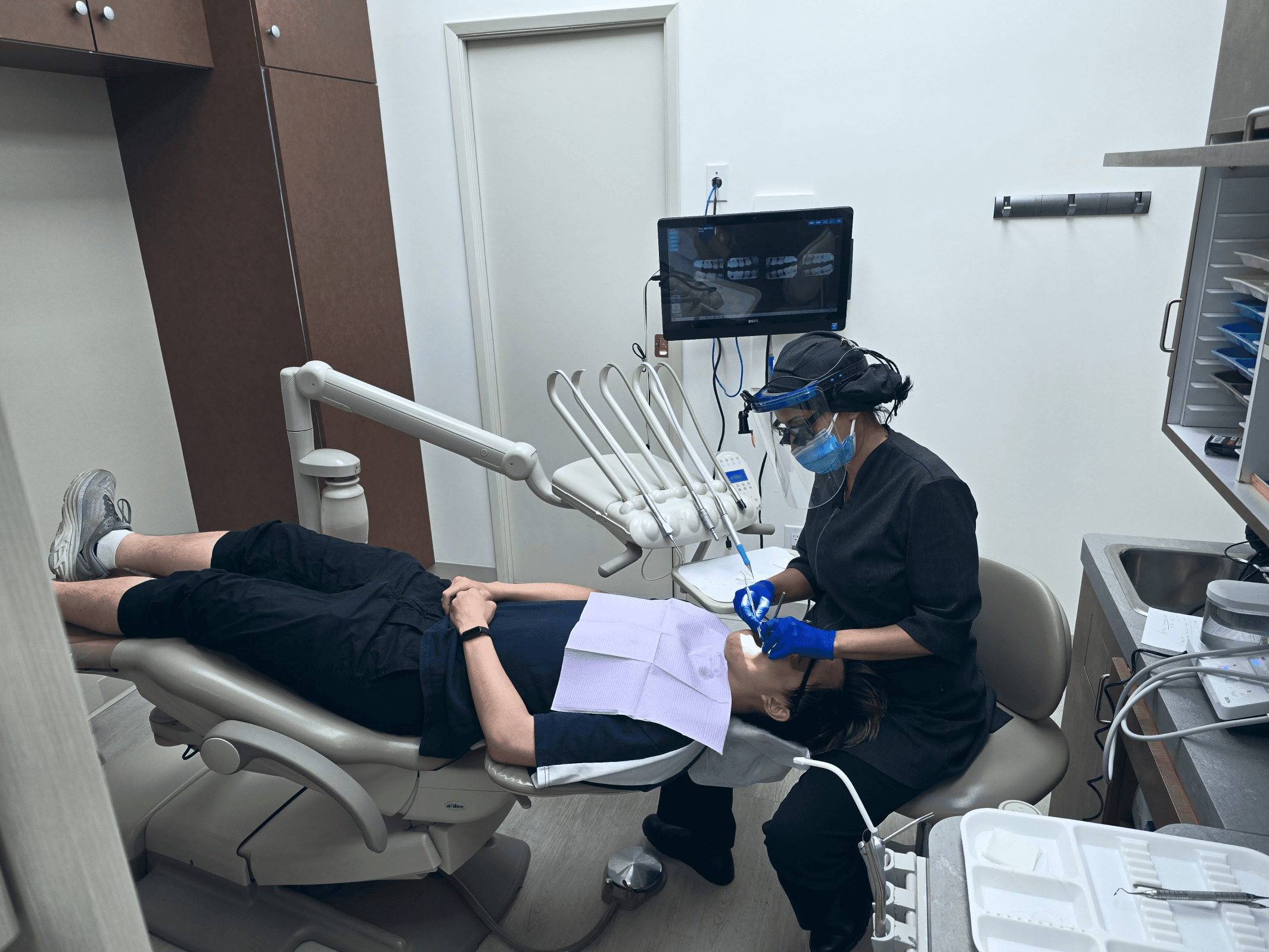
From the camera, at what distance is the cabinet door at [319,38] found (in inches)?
98.6

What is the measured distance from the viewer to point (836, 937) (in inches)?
63.1

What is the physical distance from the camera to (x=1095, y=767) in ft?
5.45

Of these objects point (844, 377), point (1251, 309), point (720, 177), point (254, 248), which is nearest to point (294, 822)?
point (844, 377)

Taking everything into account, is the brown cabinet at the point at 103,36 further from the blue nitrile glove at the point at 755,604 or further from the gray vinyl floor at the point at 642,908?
the blue nitrile glove at the point at 755,604

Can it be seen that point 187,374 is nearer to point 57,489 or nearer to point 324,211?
point 57,489

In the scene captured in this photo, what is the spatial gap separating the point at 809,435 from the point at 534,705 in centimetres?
77

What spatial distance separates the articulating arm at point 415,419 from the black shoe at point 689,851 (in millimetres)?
932

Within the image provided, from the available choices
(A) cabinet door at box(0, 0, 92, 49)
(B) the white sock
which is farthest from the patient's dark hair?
(A) cabinet door at box(0, 0, 92, 49)

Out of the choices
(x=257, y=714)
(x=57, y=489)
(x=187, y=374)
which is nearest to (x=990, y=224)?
(x=257, y=714)

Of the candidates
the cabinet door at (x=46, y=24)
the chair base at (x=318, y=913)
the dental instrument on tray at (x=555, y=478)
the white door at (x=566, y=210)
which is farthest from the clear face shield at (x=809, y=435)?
the cabinet door at (x=46, y=24)

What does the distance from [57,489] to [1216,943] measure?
9.50 ft

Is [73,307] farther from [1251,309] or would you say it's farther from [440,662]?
[1251,309]

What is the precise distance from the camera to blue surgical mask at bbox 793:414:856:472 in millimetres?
1575

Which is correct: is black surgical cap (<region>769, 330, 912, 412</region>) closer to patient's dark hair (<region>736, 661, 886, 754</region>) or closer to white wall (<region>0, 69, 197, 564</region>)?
patient's dark hair (<region>736, 661, 886, 754</region>)
